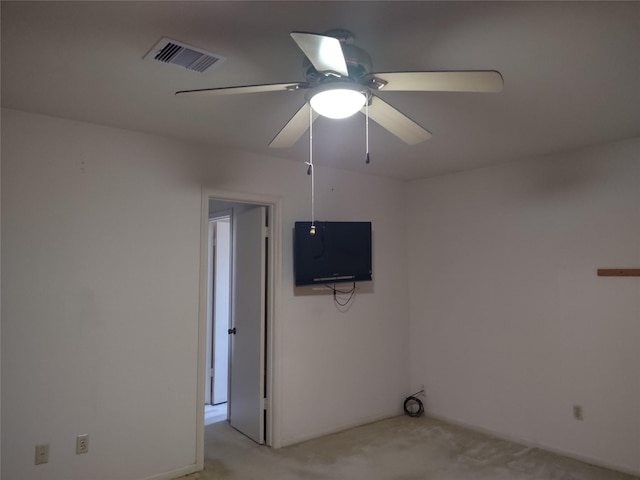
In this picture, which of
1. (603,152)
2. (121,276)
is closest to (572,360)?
(603,152)

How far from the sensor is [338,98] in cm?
162

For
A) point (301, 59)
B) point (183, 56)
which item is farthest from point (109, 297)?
point (301, 59)

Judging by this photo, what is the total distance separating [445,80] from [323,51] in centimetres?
46

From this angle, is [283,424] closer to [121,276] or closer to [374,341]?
[374,341]

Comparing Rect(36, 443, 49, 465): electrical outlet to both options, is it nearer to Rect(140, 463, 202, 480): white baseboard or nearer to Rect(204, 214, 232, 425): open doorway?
Rect(140, 463, 202, 480): white baseboard

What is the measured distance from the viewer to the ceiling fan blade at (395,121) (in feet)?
5.87

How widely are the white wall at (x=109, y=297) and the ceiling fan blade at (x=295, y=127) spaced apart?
4.22 ft

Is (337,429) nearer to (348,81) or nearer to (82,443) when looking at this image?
(82,443)

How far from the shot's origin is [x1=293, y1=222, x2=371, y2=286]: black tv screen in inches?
147

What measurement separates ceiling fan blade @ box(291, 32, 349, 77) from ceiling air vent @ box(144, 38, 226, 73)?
2.18ft

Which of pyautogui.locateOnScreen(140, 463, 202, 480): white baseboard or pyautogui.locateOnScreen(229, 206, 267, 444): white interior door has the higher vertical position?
pyautogui.locateOnScreen(229, 206, 267, 444): white interior door

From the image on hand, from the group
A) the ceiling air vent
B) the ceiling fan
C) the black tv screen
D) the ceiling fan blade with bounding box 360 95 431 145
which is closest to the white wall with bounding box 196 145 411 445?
the black tv screen

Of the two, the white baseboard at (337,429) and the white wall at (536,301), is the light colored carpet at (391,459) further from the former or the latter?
the white wall at (536,301)

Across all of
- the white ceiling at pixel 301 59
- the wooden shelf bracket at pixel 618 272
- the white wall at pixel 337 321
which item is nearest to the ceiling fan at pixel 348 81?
the white ceiling at pixel 301 59
